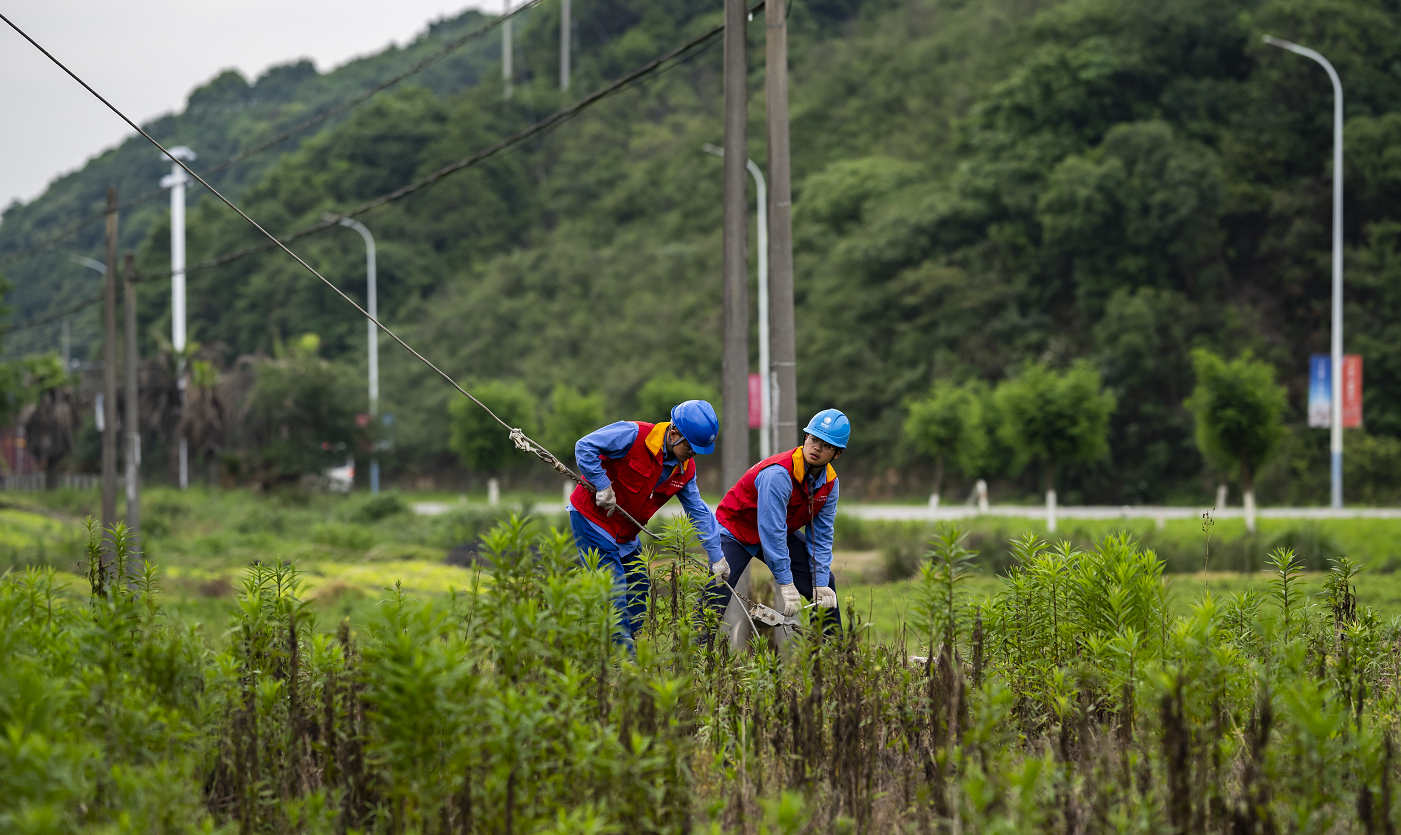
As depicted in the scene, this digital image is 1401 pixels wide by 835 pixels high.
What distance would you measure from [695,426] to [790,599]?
A: 1029 millimetres

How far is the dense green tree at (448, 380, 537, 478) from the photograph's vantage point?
3306cm

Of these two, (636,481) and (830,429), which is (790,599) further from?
(636,481)

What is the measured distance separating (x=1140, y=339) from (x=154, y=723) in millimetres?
31920

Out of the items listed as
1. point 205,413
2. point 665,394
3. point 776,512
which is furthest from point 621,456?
point 205,413

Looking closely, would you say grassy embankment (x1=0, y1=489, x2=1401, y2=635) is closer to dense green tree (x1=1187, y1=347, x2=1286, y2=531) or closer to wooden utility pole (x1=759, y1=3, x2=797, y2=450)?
dense green tree (x1=1187, y1=347, x2=1286, y2=531)

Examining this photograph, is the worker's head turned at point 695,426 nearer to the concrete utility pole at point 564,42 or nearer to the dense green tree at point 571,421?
the dense green tree at point 571,421

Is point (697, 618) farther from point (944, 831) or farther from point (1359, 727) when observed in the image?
point (1359, 727)

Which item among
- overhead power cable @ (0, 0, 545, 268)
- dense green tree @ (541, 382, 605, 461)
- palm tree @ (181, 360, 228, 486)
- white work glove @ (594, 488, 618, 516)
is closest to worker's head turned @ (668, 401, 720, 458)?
white work glove @ (594, 488, 618, 516)

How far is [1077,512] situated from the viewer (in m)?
25.7

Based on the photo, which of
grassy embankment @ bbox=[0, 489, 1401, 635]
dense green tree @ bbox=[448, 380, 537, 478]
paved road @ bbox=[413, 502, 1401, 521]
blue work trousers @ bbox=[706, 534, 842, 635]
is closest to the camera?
blue work trousers @ bbox=[706, 534, 842, 635]

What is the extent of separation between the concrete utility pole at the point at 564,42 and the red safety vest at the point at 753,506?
65.8 m

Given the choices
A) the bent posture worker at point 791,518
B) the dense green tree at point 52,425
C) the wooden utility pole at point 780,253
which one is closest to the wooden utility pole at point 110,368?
the wooden utility pole at point 780,253

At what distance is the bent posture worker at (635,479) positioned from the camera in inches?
240

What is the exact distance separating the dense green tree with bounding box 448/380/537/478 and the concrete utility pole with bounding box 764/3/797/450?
2509 centimetres
